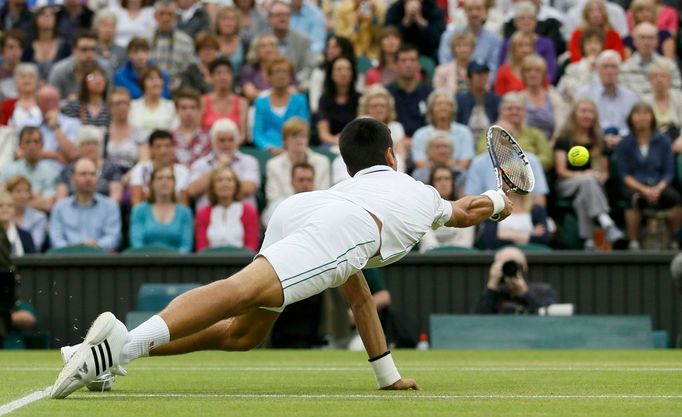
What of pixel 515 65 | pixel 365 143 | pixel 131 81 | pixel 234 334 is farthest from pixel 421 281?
pixel 365 143

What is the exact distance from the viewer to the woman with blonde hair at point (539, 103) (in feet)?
58.5

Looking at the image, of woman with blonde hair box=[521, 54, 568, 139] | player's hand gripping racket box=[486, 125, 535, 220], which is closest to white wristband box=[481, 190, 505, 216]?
player's hand gripping racket box=[486, 125, 535, 220]

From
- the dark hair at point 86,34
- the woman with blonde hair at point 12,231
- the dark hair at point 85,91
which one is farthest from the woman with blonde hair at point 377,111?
the dark hair at point 86,34

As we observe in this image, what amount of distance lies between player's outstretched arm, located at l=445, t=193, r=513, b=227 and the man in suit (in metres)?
11.1

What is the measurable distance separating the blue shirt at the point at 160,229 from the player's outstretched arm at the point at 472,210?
26.9ft

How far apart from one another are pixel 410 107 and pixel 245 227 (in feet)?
10.3

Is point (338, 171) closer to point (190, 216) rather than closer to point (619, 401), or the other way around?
point (190, 216)

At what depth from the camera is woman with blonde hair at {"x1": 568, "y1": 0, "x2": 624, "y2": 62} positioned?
758 inches

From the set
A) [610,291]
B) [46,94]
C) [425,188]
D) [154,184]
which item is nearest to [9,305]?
[154,184]

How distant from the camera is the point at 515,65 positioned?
18.8 meters

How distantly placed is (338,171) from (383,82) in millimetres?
2401

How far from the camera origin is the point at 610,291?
16031 millimetres

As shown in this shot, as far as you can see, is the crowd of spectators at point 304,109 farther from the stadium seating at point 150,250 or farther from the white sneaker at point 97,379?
the white sneaker at point 97,379

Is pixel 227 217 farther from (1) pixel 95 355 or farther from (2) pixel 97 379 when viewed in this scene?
(1) pixel 95 355
